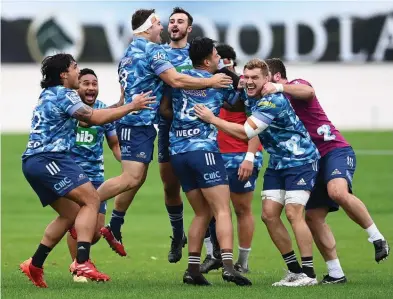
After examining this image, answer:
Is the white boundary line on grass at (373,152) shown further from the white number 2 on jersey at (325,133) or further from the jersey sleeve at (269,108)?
the jersey sleeve at (269,108)

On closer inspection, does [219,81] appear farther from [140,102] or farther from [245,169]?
[245,169]

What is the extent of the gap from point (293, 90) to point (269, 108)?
1.59ft

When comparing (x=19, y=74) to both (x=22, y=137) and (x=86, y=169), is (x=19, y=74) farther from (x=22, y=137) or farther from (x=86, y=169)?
(x=86, y=169)

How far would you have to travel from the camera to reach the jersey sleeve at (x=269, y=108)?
11.9 m

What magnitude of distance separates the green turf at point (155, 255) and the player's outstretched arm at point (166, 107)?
1815 millimetres

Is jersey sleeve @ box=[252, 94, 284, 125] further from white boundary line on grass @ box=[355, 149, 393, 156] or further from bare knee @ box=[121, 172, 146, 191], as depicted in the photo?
white boundary line on grass @ box=[355, 149, 393, 156]

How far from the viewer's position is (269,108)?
38.9ft

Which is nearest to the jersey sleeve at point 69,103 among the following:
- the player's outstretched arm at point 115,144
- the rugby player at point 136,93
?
the rugby player at point 136,93

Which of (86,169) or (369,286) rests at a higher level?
(86,169)

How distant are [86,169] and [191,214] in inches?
387

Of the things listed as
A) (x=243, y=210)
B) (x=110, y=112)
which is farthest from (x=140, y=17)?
(x=243, y=210)

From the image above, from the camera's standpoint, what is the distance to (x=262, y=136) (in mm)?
12289

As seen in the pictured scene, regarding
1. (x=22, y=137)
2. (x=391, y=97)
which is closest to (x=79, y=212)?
(x=22, y=137)

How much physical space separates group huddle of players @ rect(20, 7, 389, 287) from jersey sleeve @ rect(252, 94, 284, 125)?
0.01 m
